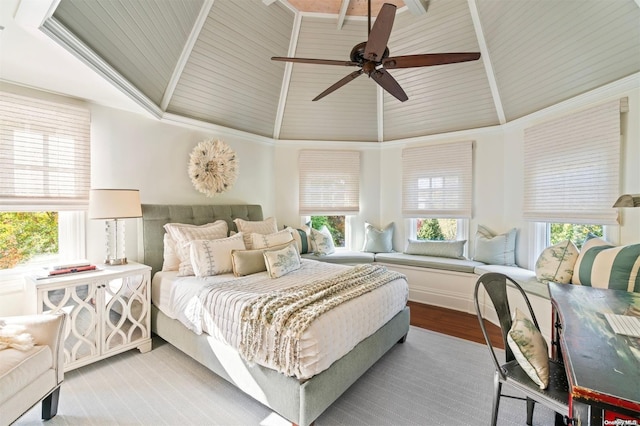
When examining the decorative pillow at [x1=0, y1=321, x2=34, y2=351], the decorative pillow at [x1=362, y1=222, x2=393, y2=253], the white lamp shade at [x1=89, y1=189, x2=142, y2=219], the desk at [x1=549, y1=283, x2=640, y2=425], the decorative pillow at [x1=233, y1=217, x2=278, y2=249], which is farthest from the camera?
the decorative pillow at [x1=362, y1=222, x2=393, y2=253]

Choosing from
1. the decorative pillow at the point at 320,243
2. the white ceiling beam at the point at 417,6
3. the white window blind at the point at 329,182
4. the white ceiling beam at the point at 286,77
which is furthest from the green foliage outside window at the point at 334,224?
the white ceiling beam at the point at 417,6

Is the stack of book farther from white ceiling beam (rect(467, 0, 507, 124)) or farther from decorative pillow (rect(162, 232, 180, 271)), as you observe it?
white ceiling beam (rect(467, 0, 507, 124))

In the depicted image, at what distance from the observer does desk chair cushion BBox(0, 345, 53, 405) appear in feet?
4.83

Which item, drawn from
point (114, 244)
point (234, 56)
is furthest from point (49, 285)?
point (234, 56)

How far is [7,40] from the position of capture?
184 centimetres

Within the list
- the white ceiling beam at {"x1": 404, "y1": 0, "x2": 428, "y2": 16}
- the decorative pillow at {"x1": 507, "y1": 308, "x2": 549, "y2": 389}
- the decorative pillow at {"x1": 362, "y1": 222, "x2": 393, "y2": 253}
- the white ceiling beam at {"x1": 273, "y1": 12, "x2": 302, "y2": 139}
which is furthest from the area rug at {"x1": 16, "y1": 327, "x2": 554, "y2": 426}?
the white ceiling beam at {"x1": 404, "y1": 0, "x2": 428, "y2": 16}

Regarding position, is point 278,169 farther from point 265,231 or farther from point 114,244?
point 114,244

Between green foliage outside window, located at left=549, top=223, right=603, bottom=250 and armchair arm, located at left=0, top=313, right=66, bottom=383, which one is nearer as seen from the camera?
armchair arm, located at left=0, top=313, right=66, bottom=383

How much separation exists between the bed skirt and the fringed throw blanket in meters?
0.12

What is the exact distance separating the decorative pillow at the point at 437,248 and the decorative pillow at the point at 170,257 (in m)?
3.45

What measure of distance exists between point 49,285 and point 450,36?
4.74 metres

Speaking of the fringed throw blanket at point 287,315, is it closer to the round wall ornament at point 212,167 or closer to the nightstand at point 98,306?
the nightstand at point 98,306

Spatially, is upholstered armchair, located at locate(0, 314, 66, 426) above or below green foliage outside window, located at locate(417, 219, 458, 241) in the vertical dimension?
below

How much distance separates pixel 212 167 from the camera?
12.5 ft
